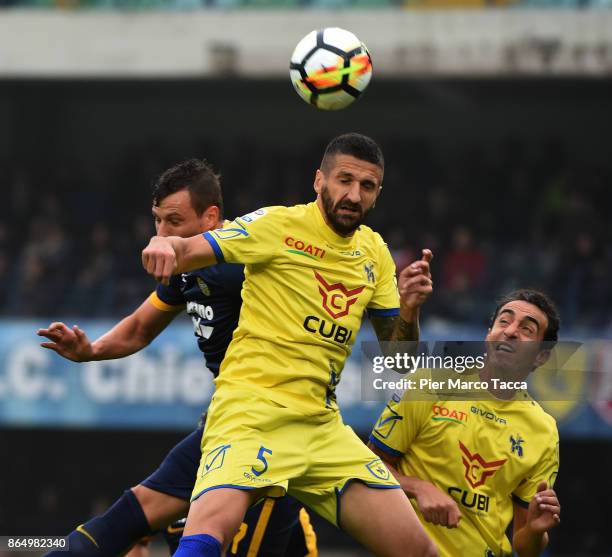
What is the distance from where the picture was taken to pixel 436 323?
1498 centimetres

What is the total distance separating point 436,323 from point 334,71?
871 centimetres

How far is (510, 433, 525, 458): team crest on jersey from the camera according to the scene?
6.23 m

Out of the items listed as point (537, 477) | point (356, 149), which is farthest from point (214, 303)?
point (537, 477)

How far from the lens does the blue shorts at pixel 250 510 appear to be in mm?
6336

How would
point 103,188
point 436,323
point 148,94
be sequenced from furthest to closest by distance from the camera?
point 148,94 → point 103,188 → point 436,323

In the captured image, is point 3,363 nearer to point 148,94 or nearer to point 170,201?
point 148,94

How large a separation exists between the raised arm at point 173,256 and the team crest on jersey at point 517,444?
1.83 m

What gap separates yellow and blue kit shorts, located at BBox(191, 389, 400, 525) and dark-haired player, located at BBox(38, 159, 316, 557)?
656 mm

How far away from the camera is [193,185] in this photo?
6.34 m

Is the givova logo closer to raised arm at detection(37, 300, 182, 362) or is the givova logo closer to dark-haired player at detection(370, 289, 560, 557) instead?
dark-haired player at detection(370, 289, 560, 557)

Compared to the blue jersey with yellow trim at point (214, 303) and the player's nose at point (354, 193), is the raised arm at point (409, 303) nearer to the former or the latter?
the player's nose at point (354, 193)

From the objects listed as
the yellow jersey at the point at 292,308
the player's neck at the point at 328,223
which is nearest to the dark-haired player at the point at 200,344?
the yellow jersey at the point at 292,308

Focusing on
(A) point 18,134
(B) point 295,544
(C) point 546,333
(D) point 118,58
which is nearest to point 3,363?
(D) point 118,58

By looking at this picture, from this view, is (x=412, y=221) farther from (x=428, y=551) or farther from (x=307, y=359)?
(x=428, y=551)
